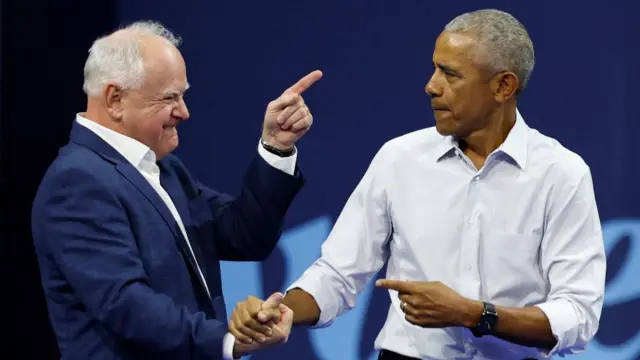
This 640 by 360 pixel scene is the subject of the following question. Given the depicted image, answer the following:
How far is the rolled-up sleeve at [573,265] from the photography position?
7.75 feet

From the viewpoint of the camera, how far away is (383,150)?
2.61m

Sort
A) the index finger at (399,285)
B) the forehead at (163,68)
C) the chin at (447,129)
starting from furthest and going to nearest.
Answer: the chin at (447,129), the forehead at (163,68), the index finger at (399,285)

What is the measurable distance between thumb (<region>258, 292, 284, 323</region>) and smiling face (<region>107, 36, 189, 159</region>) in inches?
18.3

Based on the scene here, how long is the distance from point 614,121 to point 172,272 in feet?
5.64

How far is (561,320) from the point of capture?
2.34m

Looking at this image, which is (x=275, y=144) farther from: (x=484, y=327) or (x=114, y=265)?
(x=484, y=327)

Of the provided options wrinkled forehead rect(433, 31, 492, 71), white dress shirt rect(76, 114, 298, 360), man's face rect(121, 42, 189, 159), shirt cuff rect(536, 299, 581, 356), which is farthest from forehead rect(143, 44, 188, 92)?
shirt cuff rect(536, 299, 581, 356)

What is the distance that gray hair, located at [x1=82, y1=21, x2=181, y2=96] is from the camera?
2383mm

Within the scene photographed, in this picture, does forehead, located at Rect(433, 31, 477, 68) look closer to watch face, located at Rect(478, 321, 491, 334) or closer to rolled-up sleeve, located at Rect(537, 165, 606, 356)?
rolled-up sleeve, located at Rect(537, 165, 606, 356)

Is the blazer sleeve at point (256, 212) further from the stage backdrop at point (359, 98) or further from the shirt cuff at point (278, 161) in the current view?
the stage backdrop at point (359, 98)

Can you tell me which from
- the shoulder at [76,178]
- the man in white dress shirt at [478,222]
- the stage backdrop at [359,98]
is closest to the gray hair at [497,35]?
the man in white dress shirt at [478,222]

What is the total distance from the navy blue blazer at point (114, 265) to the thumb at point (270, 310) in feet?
0.35

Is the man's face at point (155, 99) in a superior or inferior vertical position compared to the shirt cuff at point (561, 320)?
superior

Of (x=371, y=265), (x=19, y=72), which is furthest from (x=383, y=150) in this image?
(x=19, y=72)
